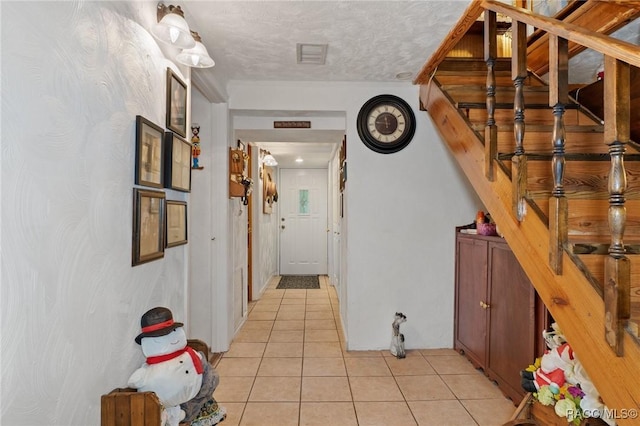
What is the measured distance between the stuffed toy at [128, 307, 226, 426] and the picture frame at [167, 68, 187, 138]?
935 mm

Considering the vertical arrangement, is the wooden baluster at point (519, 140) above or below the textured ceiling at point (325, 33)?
below

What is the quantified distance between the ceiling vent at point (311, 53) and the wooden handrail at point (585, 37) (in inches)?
47.4

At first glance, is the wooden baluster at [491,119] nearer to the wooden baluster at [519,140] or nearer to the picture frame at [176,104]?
the wooden baluster at [519,140]

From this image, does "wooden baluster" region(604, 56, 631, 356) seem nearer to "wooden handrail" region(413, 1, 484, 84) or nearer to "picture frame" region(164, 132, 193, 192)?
"wooden handrail" region(413, 1, 484, 84)

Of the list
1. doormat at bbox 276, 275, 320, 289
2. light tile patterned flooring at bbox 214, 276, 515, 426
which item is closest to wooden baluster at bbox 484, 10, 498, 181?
light tile patterned flooring at bbox 214, 276, 515, 426

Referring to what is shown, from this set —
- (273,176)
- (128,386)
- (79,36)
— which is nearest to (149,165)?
(79,36)

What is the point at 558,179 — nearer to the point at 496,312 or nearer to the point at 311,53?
the point at 496,312

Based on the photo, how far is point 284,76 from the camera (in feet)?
9.64

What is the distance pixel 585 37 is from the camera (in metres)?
1.05

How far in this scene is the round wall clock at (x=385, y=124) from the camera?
308cm

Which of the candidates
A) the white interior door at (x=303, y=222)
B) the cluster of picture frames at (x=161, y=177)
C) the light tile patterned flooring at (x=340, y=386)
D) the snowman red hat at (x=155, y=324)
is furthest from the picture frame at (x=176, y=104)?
the white interior door at (x=303, y=222)

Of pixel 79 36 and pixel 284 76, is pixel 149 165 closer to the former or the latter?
pixel 79 36

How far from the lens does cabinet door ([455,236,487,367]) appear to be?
2619 mm

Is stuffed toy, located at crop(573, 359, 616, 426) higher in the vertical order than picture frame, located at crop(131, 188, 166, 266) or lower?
lower
